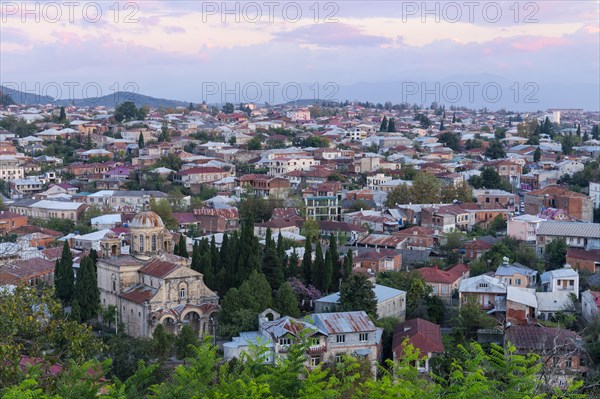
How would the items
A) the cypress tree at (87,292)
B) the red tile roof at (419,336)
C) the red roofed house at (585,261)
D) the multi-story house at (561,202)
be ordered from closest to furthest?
the red tile roof at (419,336), the cypress tree at (87,292), the red roofed house at (585,261), the multi-story house at (561,202)

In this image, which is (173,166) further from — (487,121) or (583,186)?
(487,121)

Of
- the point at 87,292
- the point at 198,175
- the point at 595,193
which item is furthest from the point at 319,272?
the point at 198,175

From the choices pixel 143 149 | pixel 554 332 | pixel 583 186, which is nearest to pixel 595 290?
pixel 554 332

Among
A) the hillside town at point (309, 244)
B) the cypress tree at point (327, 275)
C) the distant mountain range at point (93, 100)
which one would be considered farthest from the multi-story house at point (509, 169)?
the distant mountain range at point (93, 100)

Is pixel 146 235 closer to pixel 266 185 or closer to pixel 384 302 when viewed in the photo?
pixel 384 302

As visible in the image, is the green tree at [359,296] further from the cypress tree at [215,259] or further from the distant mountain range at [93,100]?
the distant mountain range at [93,100]

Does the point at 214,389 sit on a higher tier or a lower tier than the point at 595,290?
higher

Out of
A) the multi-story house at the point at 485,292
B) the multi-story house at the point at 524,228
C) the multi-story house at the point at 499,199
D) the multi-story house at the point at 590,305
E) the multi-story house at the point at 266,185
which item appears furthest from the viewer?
the multi-story house at the point at 266,185
